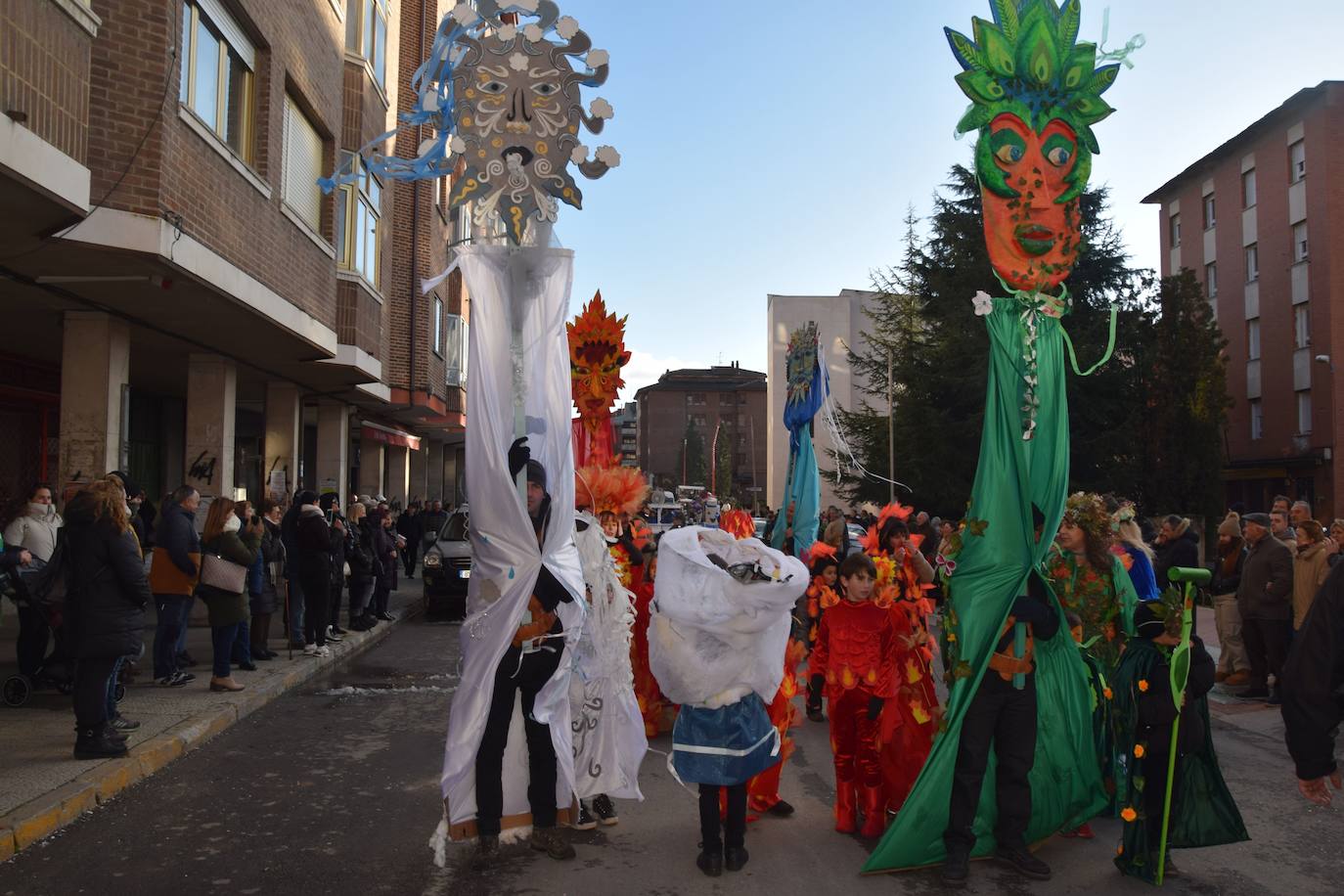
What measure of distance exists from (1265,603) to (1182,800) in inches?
233

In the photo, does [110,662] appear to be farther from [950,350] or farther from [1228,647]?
[950,350]

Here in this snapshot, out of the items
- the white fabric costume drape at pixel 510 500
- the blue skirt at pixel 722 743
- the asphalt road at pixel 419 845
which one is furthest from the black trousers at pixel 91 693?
the blue skirt at pixel 722 743

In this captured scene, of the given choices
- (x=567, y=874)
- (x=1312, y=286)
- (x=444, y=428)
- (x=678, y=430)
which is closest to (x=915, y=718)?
(x=567, y=874)

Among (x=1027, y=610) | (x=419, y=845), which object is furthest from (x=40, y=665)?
(x=1027, y=610)

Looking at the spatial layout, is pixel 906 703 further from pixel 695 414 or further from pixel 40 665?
pixel 695 414

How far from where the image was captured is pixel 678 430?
117062 millimetres

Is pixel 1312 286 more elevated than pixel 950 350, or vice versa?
pixel 1312 286

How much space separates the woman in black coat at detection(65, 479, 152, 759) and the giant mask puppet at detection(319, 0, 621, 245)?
286 cm

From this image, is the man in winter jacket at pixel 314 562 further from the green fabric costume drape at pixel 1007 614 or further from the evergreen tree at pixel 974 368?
the evergreen tree at pixel 974 368

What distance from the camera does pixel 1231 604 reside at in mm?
11281

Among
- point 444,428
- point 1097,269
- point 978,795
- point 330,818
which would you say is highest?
point 1097,269

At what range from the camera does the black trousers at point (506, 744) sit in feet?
17.2

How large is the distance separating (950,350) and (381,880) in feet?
72.7

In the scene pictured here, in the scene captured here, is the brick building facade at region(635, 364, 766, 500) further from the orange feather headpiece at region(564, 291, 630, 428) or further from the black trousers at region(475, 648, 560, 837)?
the black trousers at region(475, 648, 560, 837)
